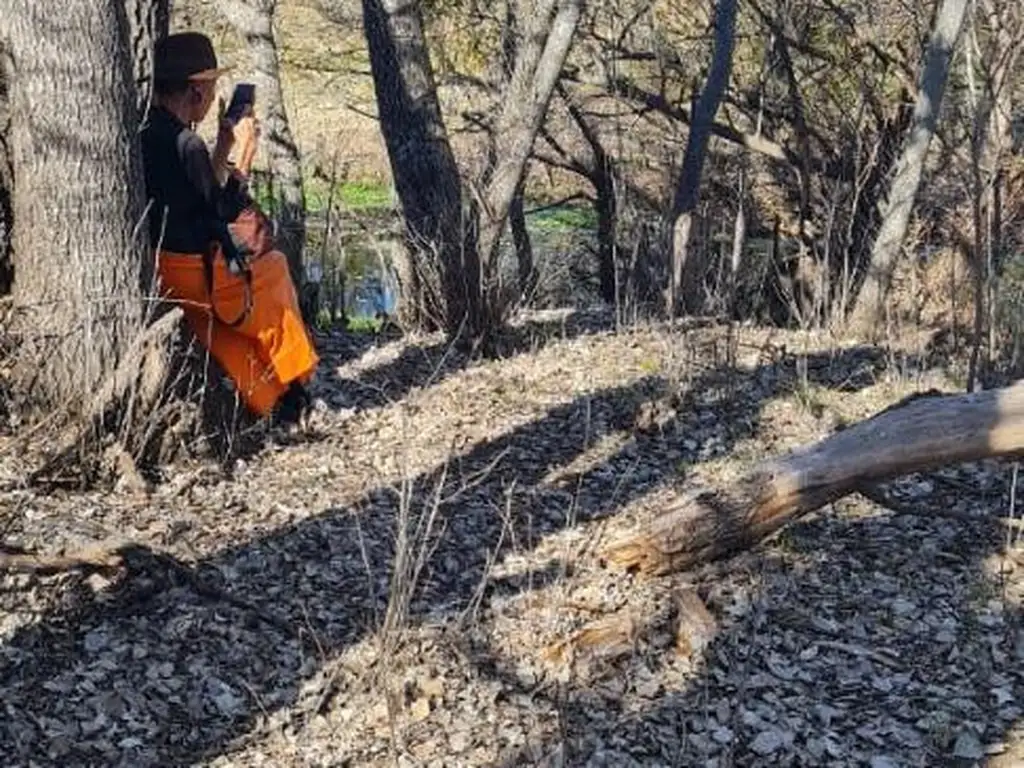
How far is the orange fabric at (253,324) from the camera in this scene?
539cm

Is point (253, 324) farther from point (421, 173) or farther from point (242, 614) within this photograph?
point (421, 173)

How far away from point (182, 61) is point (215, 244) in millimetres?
706

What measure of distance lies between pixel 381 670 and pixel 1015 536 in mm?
2433

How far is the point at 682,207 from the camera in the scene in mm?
9328

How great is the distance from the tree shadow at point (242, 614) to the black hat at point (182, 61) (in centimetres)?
165

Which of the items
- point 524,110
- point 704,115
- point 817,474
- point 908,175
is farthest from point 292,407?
point 908,175

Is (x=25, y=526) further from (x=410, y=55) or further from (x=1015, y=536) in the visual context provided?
(x=410, y=55)

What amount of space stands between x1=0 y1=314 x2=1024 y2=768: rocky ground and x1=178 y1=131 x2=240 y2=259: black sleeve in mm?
800

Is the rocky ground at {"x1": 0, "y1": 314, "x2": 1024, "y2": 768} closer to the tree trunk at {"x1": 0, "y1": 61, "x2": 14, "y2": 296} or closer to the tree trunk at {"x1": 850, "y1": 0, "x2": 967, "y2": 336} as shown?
the tree trunk at {"x1": 0, "y1": 61, "x2": 14, "y2": 296}

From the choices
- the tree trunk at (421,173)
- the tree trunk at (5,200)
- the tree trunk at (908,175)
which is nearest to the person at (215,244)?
the tree trunk at (5,200)

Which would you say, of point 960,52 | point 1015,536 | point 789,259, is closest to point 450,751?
point 1015,536

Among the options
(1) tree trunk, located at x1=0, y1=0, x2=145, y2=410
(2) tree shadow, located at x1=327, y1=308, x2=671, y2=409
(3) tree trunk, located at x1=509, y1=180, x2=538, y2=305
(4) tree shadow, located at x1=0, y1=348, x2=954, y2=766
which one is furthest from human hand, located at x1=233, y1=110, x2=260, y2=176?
(3) tree trunk, located at x1=509, y1=180, x2=538, y2=305

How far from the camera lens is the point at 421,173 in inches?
299

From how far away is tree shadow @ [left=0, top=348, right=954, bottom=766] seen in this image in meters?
3.74
